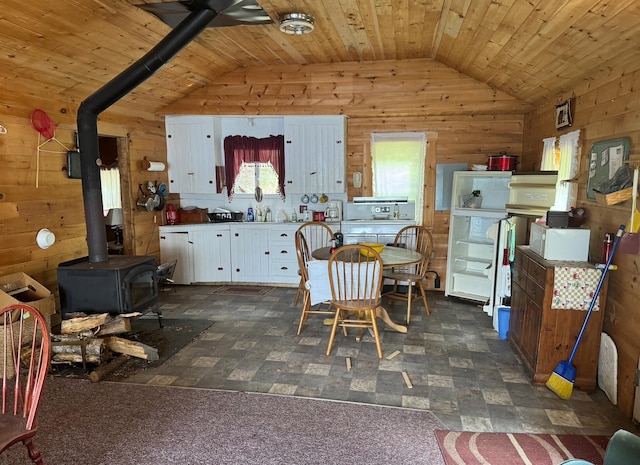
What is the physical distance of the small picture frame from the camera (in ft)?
11.3

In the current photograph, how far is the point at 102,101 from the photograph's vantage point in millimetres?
3447

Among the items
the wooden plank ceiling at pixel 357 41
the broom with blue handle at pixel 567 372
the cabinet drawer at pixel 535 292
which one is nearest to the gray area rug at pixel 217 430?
the broom with blue handle at pixel 567 372

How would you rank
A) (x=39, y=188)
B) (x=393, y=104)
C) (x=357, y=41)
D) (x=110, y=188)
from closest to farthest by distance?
(x=39, y=188)
(x=357, y=41)
(x=393, y=104)
(x=110, y=188)

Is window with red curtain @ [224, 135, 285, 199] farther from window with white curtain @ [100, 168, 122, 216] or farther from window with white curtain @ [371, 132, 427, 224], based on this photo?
window with white curtain @ [100, 168, 122, 216]

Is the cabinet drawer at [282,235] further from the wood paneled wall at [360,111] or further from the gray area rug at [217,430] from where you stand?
the gray area rug at [217,430]

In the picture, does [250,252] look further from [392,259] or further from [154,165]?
[392,259]

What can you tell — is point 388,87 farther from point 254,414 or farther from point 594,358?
point 254,414

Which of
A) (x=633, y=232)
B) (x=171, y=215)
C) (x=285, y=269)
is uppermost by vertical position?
(x=633, y=232)

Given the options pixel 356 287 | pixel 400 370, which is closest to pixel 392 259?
pixel 356 287

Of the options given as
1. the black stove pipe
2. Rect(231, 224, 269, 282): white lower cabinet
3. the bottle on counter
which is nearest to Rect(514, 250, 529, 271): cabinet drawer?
the bottle on counter

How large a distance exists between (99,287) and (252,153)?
2.89m

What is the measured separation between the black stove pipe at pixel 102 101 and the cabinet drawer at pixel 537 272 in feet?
10.3

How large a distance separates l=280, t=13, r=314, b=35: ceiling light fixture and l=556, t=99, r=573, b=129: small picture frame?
2.33 m

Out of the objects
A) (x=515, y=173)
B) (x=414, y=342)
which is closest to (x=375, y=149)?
(x=515, y=173)
